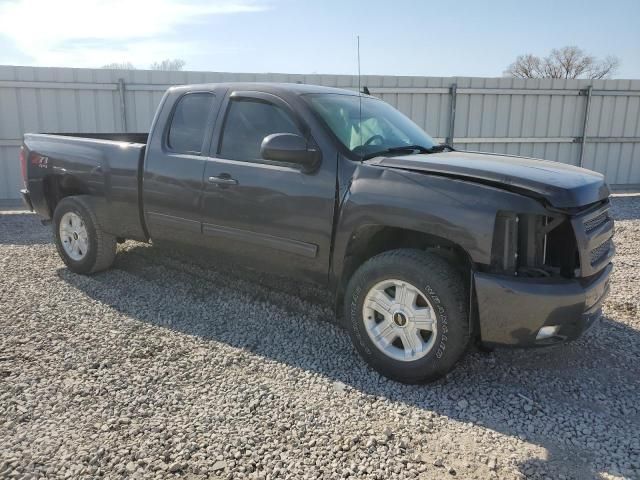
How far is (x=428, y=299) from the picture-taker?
3230mm

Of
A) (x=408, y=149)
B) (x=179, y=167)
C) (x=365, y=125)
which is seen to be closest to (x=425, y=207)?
(x=408, y=149)

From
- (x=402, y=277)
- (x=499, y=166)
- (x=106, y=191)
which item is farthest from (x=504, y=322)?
(x=106, y=191)

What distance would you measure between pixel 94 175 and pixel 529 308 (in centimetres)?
404

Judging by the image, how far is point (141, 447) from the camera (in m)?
2.72

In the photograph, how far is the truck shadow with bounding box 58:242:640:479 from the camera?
9.61ft

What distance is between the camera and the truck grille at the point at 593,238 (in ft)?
10.1

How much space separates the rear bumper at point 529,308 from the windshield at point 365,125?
1.32m

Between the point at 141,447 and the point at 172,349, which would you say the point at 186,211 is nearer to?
the point at 172,349

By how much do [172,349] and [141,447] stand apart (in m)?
1.18

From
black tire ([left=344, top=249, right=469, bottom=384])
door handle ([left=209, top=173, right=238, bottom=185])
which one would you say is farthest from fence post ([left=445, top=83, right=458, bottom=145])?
black tire ([left=344, top=249, right=469, bottom=384])

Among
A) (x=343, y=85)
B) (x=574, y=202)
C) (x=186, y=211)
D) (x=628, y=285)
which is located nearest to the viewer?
(x=574, y=202)

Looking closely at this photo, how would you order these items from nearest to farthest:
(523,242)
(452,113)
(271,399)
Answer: (523,242) < (271,399) < (452,113)

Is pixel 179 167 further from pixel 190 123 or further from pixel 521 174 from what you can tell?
pixel 521 174

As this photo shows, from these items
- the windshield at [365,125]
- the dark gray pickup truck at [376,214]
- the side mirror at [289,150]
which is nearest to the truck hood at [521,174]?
the dark gray pickup truck at [376,214]
